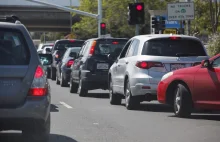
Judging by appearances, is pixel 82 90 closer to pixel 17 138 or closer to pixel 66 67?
pixel 66 67

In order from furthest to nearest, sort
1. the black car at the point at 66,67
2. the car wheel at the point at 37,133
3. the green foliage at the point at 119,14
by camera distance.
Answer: the green foliage at the point at 119,14, the black car at the point at 66,67, the car wheel at the point at 37,133

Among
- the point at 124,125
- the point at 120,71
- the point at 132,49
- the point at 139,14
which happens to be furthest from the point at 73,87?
the point at 124,125

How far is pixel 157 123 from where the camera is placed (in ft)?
43.9

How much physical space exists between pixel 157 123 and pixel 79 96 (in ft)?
26.8

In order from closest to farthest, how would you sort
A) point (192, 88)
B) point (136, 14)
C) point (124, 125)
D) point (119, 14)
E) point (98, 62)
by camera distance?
1. point (124, 125)
2. point (192, 88)
3. point (98, 62)
4. point (136, 14)
5. point (119, 14)

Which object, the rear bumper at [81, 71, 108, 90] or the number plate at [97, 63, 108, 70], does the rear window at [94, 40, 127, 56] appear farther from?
the rear bumper at [81, 71, 108, 90]

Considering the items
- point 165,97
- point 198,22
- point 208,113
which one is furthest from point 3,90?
point 198,22

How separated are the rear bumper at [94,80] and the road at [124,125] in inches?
113

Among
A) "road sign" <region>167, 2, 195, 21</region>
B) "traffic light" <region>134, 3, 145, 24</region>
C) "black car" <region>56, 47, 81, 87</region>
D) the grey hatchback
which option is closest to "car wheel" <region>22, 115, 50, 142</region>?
the grey hatchback

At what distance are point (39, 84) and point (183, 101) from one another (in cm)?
526

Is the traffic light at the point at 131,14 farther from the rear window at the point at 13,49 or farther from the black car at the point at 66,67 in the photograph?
the rear window at the point at 13,49

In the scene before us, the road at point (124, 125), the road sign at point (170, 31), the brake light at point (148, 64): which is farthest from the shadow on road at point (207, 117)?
the road sign at point (170, 31)

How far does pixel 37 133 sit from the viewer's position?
9.61 meters

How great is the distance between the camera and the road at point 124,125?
11312mm
